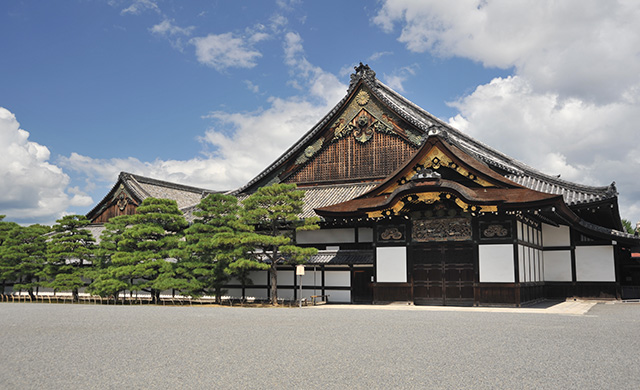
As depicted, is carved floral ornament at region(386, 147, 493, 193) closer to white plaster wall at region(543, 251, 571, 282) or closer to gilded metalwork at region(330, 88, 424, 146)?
gilded metalwork at region(330, 88, 424, 146)

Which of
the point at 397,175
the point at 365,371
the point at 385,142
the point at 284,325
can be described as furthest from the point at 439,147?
the point at 365,371

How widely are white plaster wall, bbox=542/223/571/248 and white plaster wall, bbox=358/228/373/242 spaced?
8.12 meters

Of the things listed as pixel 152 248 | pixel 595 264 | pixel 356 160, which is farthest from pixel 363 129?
pixel 595 264

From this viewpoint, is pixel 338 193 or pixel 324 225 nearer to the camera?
pixel 324 225

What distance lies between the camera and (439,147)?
20766 millimetres

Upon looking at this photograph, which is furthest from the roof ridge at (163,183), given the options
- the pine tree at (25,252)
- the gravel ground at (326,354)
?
the gravel ground at (326,354)

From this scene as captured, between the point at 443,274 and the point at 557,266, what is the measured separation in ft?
21.1

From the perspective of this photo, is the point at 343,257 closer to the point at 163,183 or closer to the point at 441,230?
the point at 441,230

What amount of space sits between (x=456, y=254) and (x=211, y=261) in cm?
1102

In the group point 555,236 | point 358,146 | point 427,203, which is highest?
point 358,146

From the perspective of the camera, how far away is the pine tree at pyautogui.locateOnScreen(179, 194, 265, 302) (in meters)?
22.8

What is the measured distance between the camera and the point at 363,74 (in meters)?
27.7

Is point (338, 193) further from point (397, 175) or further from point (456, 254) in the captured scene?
point (456, 254)

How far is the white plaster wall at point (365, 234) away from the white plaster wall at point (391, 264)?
6.36ft
